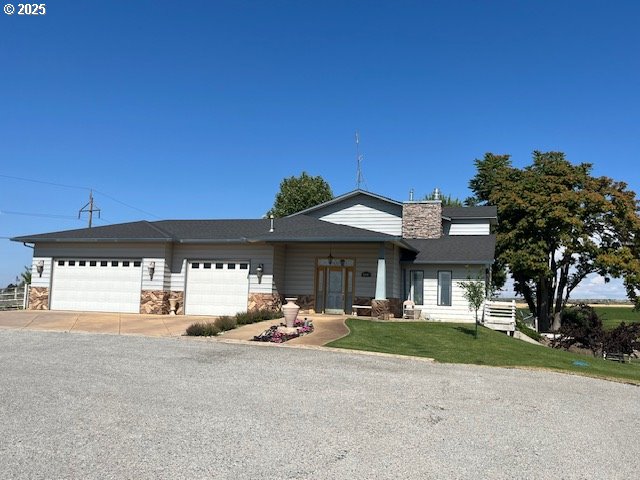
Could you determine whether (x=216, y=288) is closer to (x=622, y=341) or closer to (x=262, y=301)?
(x=262, y=301)

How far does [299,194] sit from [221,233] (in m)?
24.9

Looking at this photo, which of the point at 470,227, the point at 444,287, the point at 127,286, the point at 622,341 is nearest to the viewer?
the point at 622,341

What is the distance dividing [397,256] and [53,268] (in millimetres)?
15459

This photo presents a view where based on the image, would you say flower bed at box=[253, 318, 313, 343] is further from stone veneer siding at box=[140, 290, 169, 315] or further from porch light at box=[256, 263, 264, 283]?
stone veneer siding at box=[140, 290, 169, 315]

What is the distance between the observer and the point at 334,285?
74.5ft

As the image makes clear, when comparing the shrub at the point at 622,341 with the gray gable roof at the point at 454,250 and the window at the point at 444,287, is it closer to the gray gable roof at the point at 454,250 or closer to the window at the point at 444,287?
the gray gable roof at the point at 454,250

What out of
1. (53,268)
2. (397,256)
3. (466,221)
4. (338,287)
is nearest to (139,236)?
(53,268)

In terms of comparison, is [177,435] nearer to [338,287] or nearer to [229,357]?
[229,357]

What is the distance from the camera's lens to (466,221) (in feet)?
92.9

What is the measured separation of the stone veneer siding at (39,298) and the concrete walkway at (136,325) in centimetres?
168

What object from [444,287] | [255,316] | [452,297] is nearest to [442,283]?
[444,287]

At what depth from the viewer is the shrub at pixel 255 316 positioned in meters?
18.2

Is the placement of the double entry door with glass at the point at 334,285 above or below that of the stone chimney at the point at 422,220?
below

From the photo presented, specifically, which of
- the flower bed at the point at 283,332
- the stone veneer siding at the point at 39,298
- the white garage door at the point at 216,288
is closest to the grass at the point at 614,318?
the flower bed at the point at 283,332
